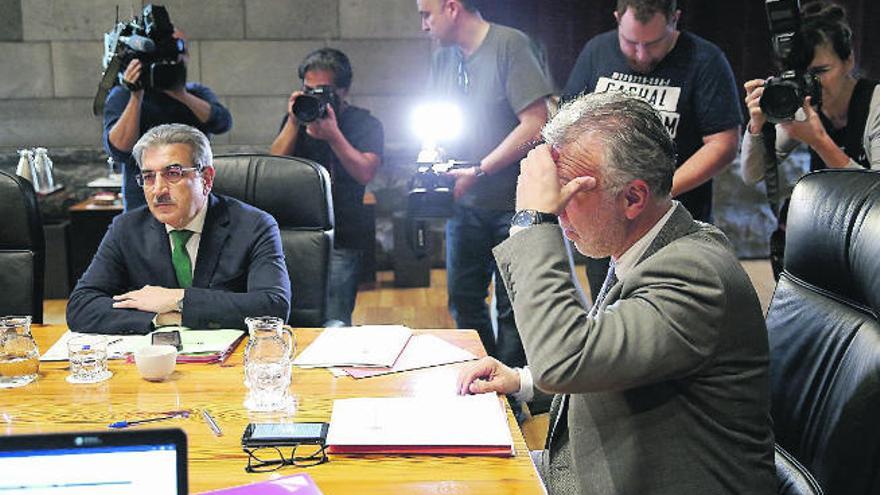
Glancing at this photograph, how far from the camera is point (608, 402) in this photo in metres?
1.47

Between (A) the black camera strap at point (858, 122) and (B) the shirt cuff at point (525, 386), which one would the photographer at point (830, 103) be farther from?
(B) the shirt cuff at point (525, 386)

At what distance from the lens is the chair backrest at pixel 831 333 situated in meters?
1.53

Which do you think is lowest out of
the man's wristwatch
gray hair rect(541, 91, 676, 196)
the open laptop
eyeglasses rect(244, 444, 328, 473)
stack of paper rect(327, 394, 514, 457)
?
eyeglasses rect(244, 444, 328, 473)

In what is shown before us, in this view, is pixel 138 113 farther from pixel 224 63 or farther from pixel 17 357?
pixel 224 63

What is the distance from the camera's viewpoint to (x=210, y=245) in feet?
8.07

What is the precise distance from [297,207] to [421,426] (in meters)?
1.22

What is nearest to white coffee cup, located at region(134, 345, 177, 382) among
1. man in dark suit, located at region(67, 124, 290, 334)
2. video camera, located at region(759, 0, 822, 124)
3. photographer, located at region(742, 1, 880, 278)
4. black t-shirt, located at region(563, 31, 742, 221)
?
man in dark suit, located at region(67, 124, 290, 334)

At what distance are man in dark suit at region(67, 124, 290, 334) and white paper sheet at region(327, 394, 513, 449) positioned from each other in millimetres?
727

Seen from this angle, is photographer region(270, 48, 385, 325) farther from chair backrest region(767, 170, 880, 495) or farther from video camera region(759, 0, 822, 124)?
chair backrest region(767, 170, 880, 495)

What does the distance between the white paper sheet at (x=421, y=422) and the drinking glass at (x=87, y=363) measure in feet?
1.70

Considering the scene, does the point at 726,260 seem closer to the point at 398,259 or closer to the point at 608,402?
the point at 608,402

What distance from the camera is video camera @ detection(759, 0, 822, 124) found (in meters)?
2.74

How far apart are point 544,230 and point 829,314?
573 millimetres

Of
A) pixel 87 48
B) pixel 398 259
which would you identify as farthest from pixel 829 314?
pixel 87 48
